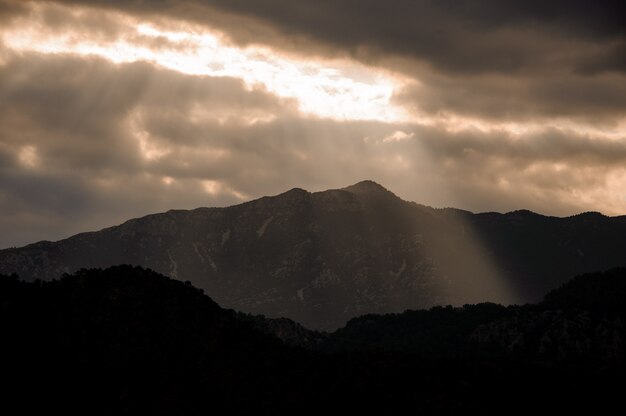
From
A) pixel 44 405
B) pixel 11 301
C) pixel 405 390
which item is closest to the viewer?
pixel 44 405

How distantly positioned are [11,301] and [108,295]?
15.8m

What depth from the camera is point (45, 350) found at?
168750 millimetres

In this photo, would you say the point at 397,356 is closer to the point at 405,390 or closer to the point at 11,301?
the point at 405,390

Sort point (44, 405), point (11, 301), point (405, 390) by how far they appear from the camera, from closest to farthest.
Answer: point (44, 405) → point (405, 390) → point (11, 301)

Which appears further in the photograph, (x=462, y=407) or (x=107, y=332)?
(x=107, y=332)

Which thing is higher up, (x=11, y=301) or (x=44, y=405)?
(x=11, y=301)

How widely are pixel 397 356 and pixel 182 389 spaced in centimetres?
3816

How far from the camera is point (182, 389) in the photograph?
165875 mm

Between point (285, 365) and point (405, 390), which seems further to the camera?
point (285, 365)

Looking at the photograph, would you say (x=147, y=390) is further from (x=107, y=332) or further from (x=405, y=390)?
(x=405, y=390)

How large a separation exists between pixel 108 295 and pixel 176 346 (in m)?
15.3

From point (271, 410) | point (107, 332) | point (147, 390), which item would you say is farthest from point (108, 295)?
point (271, 410)

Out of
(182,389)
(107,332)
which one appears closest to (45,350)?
(107,332)

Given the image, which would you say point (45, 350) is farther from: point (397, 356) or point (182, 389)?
point (397, 356)
